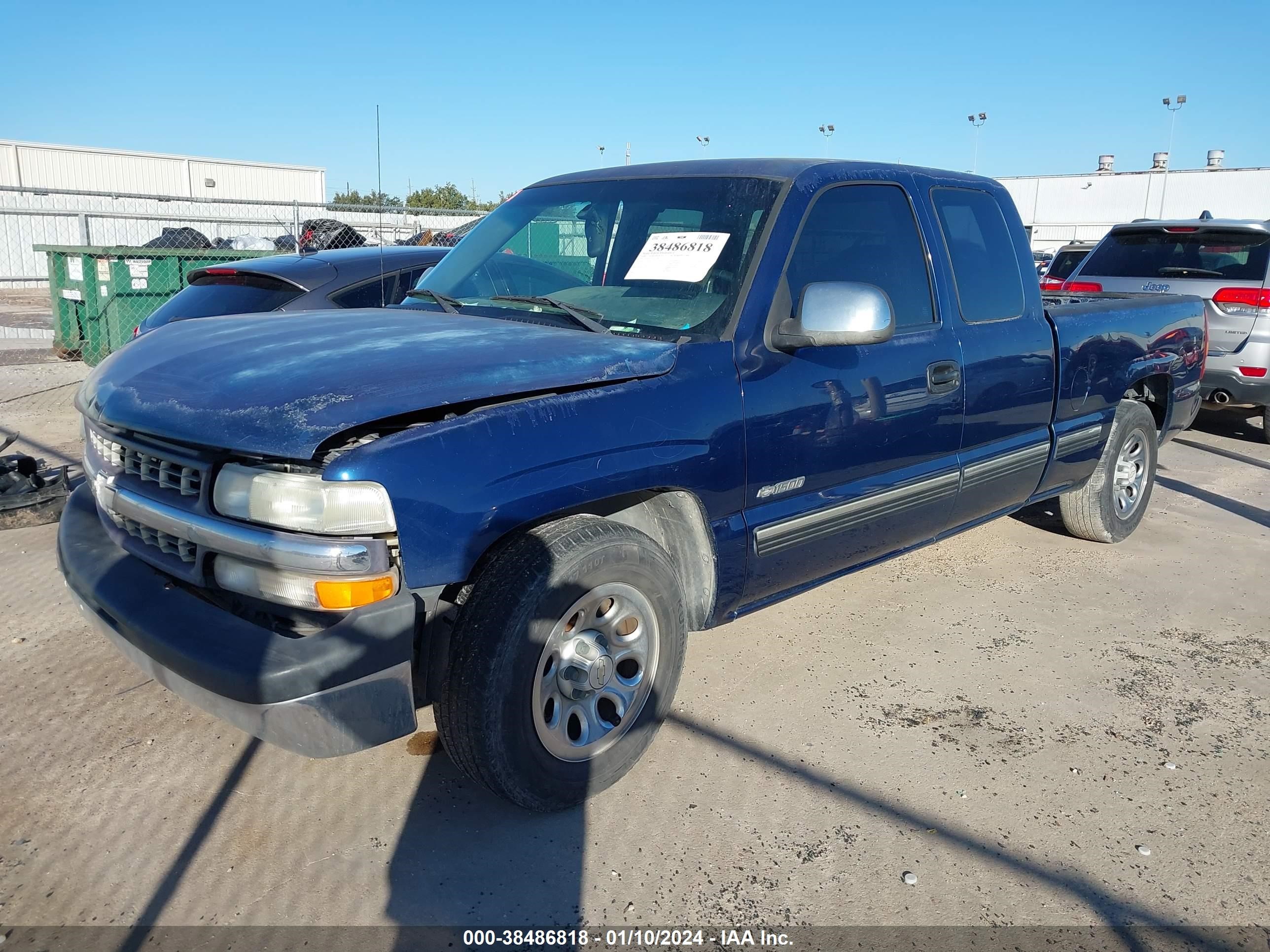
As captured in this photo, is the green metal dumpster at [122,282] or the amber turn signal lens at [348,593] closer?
the amber turn signal lens at [348,593]

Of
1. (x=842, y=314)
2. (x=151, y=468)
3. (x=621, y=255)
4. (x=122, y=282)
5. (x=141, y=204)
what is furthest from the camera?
(x=141, y=204)

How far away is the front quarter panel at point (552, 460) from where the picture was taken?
8.00 ft

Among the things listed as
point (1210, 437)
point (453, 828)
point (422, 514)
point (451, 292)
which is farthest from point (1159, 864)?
point (1210, 437)

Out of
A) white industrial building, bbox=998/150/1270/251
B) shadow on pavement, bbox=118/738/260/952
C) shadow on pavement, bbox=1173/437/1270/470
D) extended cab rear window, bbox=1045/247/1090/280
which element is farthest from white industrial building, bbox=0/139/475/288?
white industrial building, bbox=998/150/1270/251

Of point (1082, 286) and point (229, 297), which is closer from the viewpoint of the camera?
point (229, 297)

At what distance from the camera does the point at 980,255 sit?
4363 millimetres

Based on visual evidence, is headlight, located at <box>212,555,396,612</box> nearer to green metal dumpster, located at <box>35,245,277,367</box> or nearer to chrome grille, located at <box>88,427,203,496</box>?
chrome grille, located at <box>88,427,203,496</box>

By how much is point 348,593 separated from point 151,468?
822 mm

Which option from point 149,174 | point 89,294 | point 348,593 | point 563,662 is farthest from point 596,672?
point 149,174

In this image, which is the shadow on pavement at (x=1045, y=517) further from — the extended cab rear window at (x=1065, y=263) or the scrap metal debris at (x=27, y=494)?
the extended cab rear window at (x=1065, y=263)

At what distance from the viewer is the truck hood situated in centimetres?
245

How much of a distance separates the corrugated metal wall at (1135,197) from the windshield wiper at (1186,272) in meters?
27.9

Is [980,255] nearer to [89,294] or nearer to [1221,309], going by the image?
[1221,309]

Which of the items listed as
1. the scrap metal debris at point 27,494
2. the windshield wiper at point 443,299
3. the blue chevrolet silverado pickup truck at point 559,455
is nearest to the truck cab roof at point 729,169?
the blue chevrolet silverado pickup truck at point 559,455
